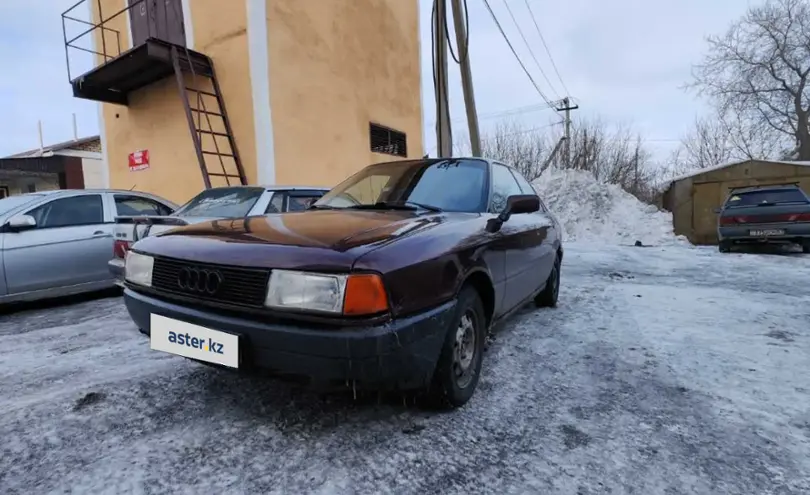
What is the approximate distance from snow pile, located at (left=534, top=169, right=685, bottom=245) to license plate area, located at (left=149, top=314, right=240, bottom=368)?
12.9m

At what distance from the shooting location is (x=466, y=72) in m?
8.81

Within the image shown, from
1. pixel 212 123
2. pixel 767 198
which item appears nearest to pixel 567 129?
pixel 767 198

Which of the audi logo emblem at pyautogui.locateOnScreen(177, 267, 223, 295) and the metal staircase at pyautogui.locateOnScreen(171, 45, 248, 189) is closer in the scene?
the audi logo emblem at pyautogui.locateOnScreen(177, 267, 223, 295)

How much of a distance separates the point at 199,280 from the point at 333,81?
788cm

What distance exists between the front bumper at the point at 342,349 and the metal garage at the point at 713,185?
14329 mm

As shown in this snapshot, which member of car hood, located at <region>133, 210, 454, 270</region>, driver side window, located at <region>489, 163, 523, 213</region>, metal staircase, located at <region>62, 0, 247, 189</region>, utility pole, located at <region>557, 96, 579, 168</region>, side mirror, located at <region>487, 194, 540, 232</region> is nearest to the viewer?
car hood, located at <region>133, 210, 454, 270</region>

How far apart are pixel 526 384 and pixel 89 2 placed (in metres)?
12.6

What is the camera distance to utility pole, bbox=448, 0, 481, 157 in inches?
335

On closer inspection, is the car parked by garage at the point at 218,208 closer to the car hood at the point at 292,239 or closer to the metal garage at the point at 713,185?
the car hood at the point at 292,239

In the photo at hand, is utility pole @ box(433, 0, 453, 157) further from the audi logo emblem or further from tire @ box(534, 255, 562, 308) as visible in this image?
the audi logo emblem

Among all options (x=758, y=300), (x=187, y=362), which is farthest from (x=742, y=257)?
(x=187, y=362)

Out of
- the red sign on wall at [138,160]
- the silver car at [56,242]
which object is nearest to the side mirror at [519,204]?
the silver car at [56,242]

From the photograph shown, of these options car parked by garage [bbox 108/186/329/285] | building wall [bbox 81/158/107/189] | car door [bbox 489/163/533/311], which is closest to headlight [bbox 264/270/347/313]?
car door [bbox 489/163/533/311]

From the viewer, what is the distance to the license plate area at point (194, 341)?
1853mm
